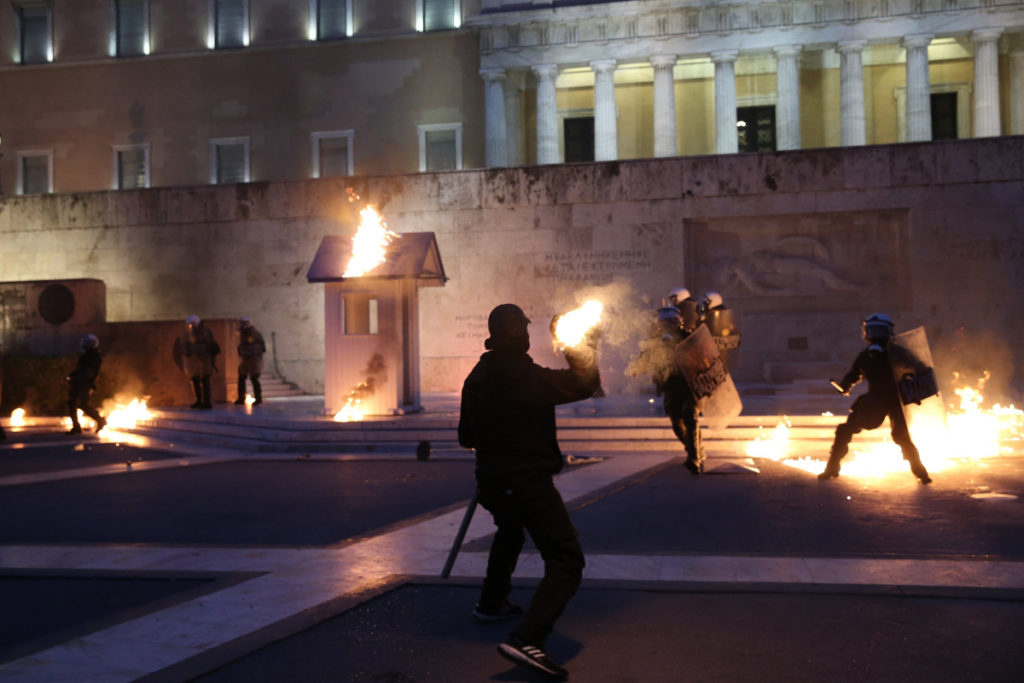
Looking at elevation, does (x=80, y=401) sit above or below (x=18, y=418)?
above

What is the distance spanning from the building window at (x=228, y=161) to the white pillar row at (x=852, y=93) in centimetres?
2284

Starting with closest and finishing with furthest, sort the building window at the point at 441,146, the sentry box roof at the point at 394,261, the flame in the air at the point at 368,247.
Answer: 1. the sentry box roof at the point at 394,261
2. the flame in the air at the point at 368,247
3. the building window at the point at 441,146

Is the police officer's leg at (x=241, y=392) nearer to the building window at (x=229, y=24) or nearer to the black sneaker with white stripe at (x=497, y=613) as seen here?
the black sneaker with white stripe at (x=497, y=613)

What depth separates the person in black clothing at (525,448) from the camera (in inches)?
179

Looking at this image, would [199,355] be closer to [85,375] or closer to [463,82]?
[85,375]

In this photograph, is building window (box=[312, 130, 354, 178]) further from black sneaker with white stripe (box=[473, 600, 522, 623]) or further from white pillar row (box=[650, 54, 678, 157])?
black sneaker with white stripe (box=[473, 600, 522, 623])

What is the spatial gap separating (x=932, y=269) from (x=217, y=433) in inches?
575

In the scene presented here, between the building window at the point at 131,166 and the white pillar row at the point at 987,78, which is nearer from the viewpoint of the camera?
the white pillar row at the point at 987,78

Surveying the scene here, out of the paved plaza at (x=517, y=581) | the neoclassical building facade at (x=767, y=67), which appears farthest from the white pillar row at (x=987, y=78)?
the paved plaza at (x=517, y=581)

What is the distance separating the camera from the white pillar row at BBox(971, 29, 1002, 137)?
35.4 metres

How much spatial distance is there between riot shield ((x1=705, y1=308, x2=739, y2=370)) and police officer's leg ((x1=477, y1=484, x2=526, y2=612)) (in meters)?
8.93

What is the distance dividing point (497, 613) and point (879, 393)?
606 centimetres

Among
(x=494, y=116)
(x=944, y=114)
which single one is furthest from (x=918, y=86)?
(x=494, y=116)

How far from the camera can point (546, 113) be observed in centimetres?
3738
